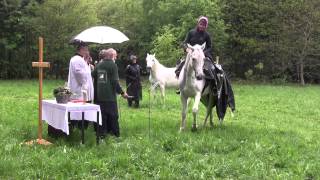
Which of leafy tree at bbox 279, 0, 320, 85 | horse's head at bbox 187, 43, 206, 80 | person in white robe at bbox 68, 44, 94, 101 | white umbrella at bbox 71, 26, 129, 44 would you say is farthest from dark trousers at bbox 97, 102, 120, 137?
leafy tree at bbox 279, 0, 320, 85

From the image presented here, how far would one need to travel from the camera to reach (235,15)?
38.0 m

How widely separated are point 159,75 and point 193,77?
783cm

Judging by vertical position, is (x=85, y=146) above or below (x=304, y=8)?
below

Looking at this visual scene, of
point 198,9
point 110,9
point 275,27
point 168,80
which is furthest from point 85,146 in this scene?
point 110,9

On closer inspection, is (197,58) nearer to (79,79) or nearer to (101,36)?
(79,79)

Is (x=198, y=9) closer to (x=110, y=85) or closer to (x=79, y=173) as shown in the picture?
A: (x=110, y=85)

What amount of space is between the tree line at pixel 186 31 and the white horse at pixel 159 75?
1248 centimetres

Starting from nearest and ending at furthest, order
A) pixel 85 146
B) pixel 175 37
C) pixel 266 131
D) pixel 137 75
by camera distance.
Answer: pixel 85 146 → pixel 266 131 → pixel 137 75 → pixel 175 37

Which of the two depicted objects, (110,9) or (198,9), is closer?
(198,9)

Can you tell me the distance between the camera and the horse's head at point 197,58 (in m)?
10.7

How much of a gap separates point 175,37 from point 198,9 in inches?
125

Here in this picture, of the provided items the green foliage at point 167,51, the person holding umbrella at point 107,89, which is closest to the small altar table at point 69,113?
the person holding umbrella at point 107,89

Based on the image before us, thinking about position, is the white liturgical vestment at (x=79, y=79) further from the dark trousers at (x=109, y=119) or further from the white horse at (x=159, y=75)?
the white horse at (x=159, y=75)

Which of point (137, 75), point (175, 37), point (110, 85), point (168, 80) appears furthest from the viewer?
point (175, 37)
